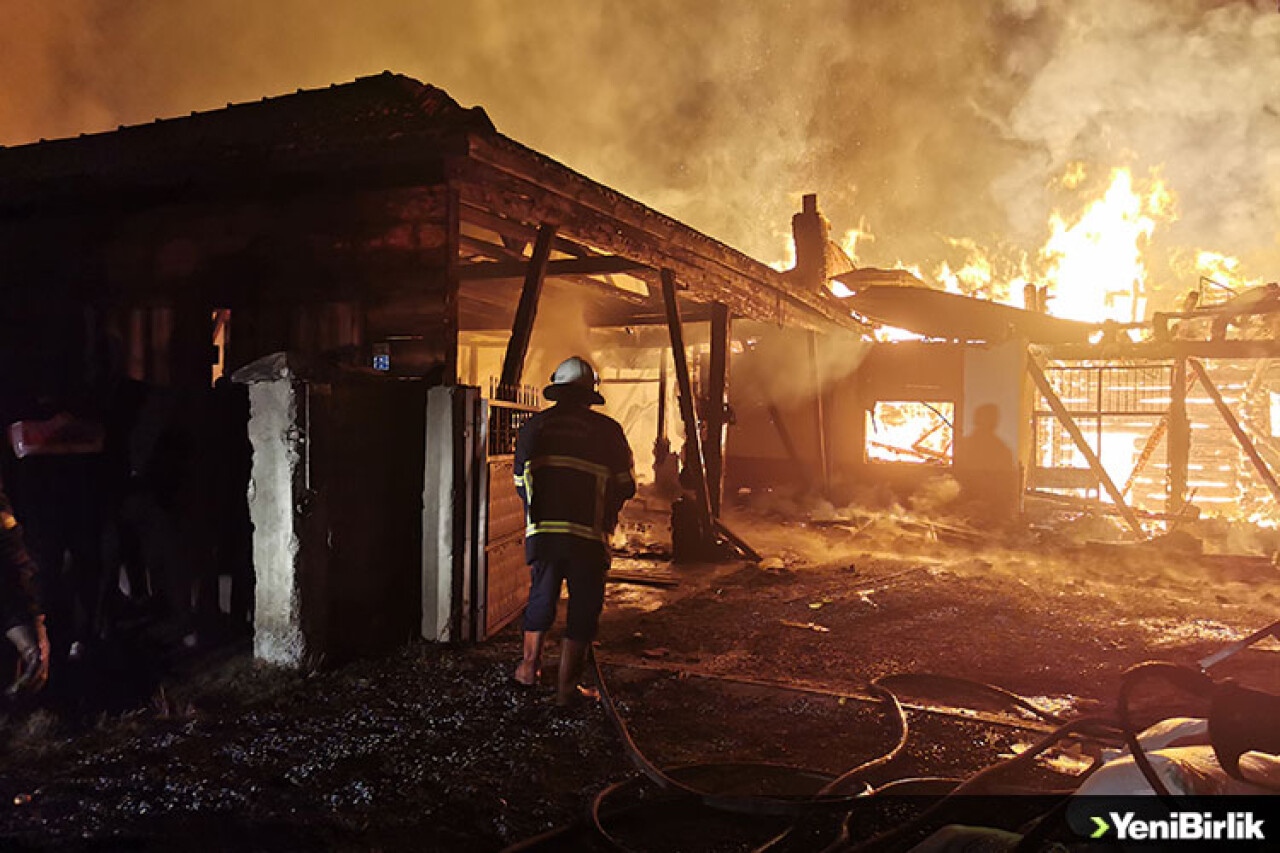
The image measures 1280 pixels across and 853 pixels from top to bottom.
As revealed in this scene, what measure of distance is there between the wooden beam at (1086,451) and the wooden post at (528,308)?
1072 cm

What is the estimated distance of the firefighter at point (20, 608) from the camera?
4445 mm

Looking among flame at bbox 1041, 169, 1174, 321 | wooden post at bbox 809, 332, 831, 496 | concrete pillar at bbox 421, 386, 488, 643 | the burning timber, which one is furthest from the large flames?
concrete pillar at bbox 421, 386, 488, 643

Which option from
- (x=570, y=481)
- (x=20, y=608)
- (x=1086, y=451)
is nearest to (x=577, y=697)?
(x=570, y=481)

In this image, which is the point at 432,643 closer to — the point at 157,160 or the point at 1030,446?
the point at 157,160

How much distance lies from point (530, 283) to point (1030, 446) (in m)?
12.9

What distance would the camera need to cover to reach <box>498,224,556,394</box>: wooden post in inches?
272

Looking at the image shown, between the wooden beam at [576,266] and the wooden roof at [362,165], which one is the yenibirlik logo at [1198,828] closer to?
the wooden roof at [362,165]

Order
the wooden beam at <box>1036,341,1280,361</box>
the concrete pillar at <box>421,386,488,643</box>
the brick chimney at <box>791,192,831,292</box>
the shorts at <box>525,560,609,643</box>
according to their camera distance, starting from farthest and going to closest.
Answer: the brick chimney at <box>791,192,831,292</box> < the wooden beam at <box>1036,341,1280,361</box> < the concrete pillar at <box>421,386,488,643</box> < the shorts at <box>525,560,609,643</box>

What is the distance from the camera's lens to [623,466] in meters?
5.00

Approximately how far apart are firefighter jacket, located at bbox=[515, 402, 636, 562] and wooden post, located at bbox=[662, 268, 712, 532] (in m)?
4.28

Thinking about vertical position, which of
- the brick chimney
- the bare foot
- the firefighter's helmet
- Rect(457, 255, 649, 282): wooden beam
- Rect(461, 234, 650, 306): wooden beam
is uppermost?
the brick chimney

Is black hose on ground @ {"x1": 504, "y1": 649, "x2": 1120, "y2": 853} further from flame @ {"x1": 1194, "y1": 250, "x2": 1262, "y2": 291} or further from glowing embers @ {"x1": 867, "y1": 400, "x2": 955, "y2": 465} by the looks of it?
flame @ {"x1": 1194, "y1": 250, "x2": 1262, "y2": 291}

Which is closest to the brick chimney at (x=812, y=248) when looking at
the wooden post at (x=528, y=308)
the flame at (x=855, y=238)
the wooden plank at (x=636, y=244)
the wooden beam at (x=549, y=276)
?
the wooden plank at (x=636, y=244)

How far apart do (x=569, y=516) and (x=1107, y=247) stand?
3824cm
